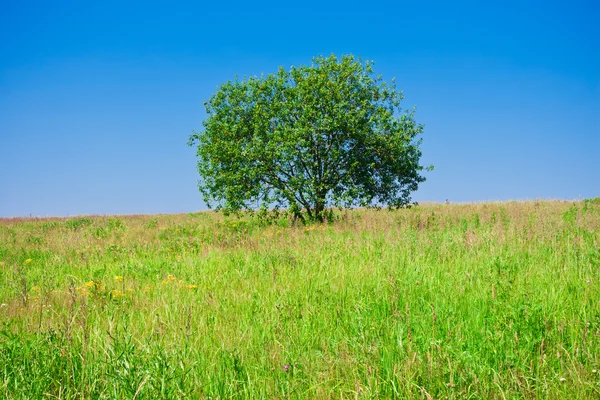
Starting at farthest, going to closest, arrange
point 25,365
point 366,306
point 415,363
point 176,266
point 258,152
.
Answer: point 258,152 < point 176,266 < point 366,306 < point 25,365 < point 415,363

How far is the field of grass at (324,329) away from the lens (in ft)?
11.0

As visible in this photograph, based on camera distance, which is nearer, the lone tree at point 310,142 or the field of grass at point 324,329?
the field of grass at point 324,329

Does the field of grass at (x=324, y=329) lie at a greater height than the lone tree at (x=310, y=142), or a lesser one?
lesser

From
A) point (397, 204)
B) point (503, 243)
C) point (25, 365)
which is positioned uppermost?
point (397, 204)

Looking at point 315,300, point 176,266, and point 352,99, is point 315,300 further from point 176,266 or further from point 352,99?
point 352,99

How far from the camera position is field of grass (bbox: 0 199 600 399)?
3.34 metres

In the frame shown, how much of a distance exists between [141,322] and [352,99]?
55.1 ft

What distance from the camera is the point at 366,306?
5086mm

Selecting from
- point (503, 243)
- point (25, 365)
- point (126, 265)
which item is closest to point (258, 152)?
point (126, 265)

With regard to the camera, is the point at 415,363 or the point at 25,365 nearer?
the point at 415,363

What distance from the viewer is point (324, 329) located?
4555 mm

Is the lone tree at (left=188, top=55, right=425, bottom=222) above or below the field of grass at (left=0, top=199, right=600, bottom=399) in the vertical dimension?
above

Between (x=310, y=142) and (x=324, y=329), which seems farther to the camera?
(x=310, y=142)

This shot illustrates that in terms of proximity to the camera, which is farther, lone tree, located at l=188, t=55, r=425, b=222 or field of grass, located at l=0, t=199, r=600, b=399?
lone tree, located at l=188, t=55, r=425, b=222
